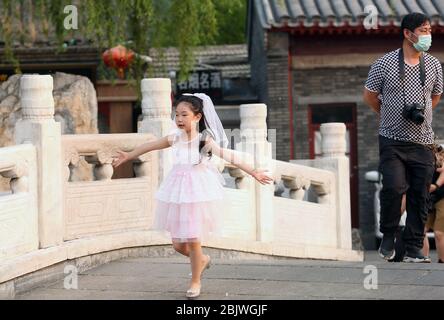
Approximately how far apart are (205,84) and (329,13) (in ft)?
12.5

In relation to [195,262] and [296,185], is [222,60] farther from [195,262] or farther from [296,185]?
[195,262]

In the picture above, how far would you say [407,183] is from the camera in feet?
28.7

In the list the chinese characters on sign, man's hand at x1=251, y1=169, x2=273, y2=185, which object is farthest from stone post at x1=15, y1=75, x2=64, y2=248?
the chinese characters on sign

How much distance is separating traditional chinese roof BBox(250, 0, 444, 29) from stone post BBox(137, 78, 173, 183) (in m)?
8.34

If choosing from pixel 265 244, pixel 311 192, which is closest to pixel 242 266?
pixel 265 244

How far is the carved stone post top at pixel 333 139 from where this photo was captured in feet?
39.8

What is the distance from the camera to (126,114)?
20062mm

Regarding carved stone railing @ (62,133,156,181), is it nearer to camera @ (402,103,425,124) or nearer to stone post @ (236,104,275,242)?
stone post @ (236,104,275,242)

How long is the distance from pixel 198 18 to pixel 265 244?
503 centimetres

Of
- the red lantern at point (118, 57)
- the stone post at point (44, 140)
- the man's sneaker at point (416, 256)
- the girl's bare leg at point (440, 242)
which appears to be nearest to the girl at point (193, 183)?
the stone post at point (44, 140)

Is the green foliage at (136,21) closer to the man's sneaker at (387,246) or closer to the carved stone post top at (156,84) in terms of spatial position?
the carved stone post top at (156,84)

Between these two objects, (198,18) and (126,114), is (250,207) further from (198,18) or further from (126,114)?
(126,114)

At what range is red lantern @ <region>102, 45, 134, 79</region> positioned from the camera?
56.1ft

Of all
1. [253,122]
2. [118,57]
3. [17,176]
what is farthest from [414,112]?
[118,57]
